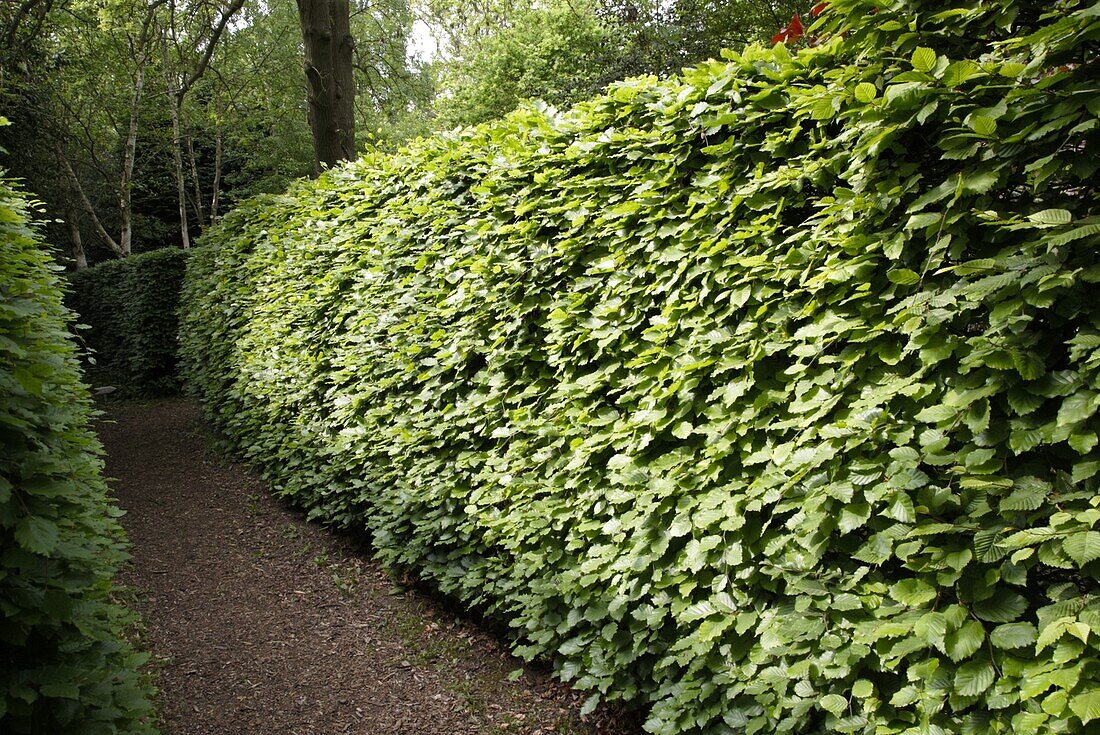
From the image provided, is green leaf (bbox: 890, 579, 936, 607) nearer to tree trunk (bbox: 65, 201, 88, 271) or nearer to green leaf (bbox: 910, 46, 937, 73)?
green leaf (bbox: 910, 46, 937, 73)

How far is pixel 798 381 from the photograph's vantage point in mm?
2635

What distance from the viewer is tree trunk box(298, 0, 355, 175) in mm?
9578

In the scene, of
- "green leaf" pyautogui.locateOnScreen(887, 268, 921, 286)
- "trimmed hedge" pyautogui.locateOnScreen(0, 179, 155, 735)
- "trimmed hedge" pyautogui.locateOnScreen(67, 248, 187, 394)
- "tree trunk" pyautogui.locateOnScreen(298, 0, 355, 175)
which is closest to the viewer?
"trimmed hedge" pyautogui.locateOnScreen(0, 179, 155, 735)

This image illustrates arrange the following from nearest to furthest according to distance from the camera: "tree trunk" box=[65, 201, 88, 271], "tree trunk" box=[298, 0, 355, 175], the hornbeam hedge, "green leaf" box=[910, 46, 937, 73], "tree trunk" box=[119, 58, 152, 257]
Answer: the hornbeam hedge < "green leaf" box=[910, 46, 937, 73] < "tree trunk" box=[298, 0, 355, 175] < "tree trunk" box=[119, 58, 152, 257] < "tree trunk" box=[65, 201, 88, 271]

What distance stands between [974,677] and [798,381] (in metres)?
1.05

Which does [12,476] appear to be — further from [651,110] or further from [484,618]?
[484,618]

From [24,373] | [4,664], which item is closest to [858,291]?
[24,373]

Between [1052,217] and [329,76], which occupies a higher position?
[329,76]

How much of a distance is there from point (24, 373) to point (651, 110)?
2598 mm

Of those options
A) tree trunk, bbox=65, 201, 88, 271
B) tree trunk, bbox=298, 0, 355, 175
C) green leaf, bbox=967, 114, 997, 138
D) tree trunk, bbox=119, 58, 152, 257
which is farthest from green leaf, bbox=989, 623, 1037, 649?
tree trunk, bbox=65, 201, 88, 271

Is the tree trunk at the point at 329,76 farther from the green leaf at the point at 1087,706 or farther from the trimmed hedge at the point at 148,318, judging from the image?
the green leaf at the point at 1087,706

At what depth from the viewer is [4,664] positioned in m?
1.94

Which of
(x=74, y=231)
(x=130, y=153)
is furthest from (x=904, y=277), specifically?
(x=74, y=231)

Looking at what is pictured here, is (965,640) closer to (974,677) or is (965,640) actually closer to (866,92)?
(974,677)
